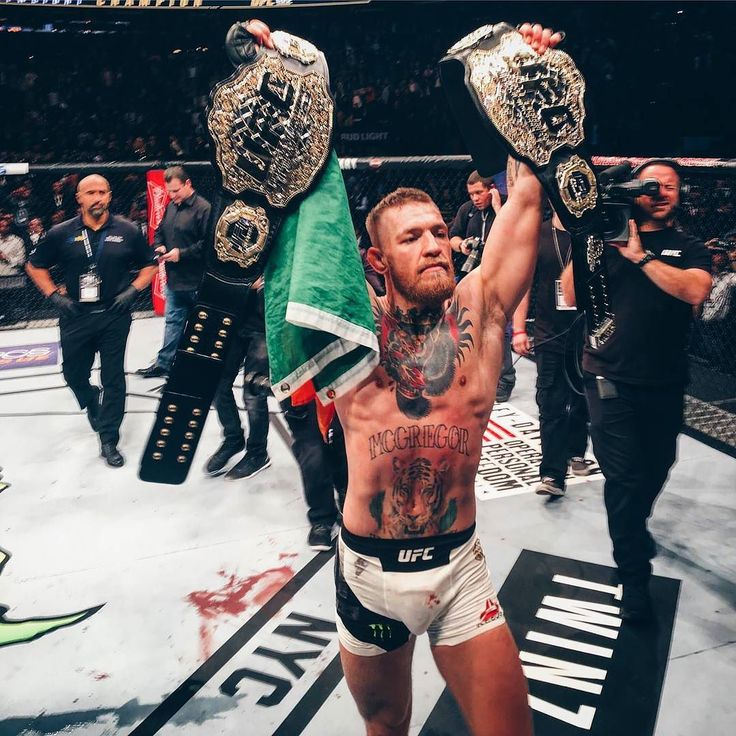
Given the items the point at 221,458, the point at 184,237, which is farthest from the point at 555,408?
the point at 184,237

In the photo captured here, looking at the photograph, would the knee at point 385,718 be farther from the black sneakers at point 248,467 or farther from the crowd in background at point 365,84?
the crowd in background at point 365,84

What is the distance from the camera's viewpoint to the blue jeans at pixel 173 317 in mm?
5543

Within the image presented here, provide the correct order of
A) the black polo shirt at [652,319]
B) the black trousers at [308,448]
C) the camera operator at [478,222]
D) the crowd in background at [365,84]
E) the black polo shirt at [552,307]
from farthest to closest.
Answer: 1. the crowd in background at [365,84]
2. the camera operator at [478,222]
3. the black polo shirt at [552,307]
4. the black trousers at [308,448]
5. the black polo shirt at [652,319]

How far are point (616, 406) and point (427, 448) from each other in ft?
4.50

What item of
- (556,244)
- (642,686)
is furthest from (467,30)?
(642,686)

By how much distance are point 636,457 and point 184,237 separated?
3709mm

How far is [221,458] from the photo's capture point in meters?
4.25

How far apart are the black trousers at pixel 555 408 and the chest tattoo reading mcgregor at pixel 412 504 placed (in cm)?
219

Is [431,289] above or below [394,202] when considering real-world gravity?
below

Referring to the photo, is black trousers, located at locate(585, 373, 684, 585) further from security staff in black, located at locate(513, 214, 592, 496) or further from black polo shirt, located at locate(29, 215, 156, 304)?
black polo shirt, located at locate(29, 215, 156, 304)

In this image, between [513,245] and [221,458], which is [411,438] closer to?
[513,245]

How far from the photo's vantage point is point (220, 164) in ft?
4.28

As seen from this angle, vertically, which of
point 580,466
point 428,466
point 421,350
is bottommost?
point 580,466

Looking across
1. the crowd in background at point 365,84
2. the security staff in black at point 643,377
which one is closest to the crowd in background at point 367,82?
the crowd in background at point 365,84
